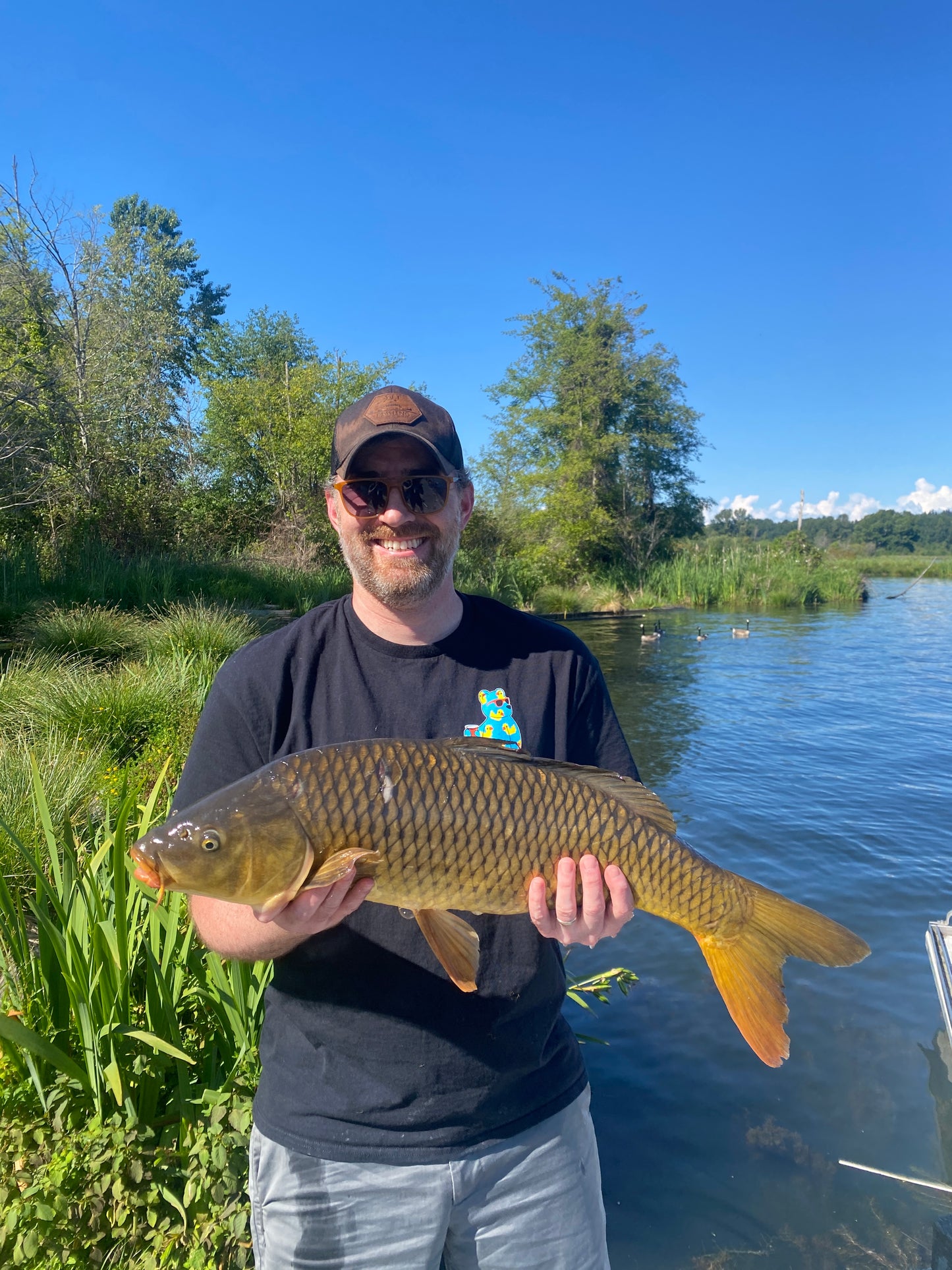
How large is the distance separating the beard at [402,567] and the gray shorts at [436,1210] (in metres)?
1.34

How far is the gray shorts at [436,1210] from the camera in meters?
1.79

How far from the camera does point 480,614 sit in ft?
7.51

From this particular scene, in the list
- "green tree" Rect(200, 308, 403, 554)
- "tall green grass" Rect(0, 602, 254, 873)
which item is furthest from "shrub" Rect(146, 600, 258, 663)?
"green tree" Rect(200, 308, 403, 554)

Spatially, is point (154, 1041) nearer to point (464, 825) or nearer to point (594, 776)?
point (464, 825)

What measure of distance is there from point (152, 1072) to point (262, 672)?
1.62m

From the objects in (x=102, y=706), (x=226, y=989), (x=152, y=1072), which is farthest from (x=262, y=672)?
(x=102, y=706)

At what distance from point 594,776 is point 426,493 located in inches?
37.2

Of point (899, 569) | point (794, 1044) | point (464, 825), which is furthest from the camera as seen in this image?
point (899, 569)

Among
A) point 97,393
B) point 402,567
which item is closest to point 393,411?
point 402,567

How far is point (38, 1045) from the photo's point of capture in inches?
88.8

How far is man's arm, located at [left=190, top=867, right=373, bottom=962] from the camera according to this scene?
171 centimetres

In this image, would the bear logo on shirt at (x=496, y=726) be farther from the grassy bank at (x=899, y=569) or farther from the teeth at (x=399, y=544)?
the grassy bank at (x=899, y=569)

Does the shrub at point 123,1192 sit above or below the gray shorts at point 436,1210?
below

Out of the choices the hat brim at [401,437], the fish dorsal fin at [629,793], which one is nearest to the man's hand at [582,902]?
the fish dorsal fin at [629,793]
